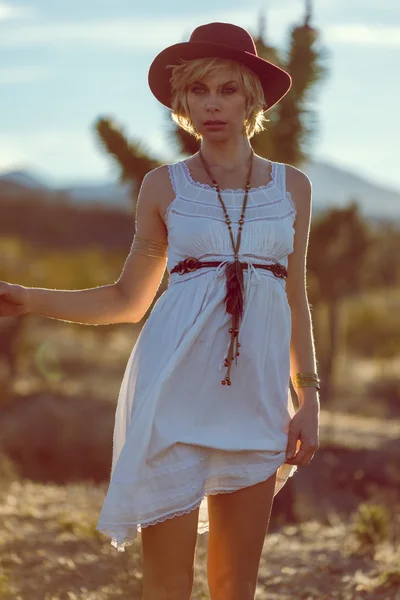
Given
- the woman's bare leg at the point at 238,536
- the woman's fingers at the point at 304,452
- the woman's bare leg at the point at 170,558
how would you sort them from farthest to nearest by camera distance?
the woman's fingers at the point at 304,452 → the woman's bare leg at the point at 238,536 → the woman's bare leg at the point at 170,558

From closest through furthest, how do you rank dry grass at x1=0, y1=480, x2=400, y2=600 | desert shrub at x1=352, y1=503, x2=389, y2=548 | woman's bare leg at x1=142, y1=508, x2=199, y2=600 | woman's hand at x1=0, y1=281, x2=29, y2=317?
woman's bare leg at x1=142, y1=508, x2=199, y2=600, woman's hand at x1=0, y1=281, x2=29, y2=317, dry grass at x1=0, y1=480, x2=400, y2=600, desert shrub at x1=352, y1=503, x2=389, y2=548

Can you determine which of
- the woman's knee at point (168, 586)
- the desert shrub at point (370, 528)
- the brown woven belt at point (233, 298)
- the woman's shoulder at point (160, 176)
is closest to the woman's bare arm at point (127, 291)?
the woman's shoulder at point (160, 176)

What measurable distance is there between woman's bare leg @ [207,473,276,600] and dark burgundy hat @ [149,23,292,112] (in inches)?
49.4

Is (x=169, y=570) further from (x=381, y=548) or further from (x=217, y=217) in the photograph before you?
(x=381, y=548)

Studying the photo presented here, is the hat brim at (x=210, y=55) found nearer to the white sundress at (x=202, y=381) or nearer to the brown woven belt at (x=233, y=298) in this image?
the white sundress at (x=202, y=381)

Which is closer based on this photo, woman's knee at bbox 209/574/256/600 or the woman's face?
woman's knee at bbox 209/574/256/600

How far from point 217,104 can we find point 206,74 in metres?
0.11

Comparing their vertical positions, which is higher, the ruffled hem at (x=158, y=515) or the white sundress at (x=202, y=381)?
the white sundress at (x=202, y=381)

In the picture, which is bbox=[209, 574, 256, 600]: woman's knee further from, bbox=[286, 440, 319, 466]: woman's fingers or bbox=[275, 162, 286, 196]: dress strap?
bbox=[275, 162, 286, 196]: dress strap

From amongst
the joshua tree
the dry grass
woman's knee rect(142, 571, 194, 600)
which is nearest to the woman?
woman's knee rect(142, 571, 194, 600)

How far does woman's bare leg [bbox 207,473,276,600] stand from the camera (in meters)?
2.98

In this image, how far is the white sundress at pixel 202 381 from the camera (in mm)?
2928

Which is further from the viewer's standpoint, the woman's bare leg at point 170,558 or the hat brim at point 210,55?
the hat brim at point 210,55

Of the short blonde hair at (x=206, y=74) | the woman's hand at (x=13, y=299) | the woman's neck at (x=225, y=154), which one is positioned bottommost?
the woman's hand at (x=13, y=299)
